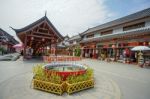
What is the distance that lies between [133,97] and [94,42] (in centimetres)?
2198

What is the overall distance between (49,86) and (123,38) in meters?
16.4

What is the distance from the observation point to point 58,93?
603cm

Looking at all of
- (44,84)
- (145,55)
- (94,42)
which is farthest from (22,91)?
(94,42)

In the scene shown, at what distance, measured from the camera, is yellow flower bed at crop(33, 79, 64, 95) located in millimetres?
6027

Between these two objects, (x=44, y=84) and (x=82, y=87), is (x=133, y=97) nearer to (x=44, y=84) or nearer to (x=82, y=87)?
(x=82, y=87)

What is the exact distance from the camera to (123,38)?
20.0m

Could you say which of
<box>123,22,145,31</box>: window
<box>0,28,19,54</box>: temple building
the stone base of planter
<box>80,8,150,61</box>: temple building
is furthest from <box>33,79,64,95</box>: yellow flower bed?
<box>0,28,19,54</box>: temple building

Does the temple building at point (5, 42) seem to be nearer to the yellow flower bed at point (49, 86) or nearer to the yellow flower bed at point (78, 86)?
the yellow flower bed at point (49, 86)

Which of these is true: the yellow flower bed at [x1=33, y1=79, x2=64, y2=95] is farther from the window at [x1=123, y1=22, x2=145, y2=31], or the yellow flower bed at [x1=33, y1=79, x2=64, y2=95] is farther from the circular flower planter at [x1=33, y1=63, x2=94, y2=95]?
the window at [x1=123, y1=22, x2=145, y2=31]

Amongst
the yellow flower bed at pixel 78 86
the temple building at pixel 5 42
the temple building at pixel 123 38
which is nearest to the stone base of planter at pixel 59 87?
the yellow flower bed at pixel 78 86

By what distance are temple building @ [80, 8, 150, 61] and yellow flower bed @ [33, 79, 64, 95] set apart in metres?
13.9

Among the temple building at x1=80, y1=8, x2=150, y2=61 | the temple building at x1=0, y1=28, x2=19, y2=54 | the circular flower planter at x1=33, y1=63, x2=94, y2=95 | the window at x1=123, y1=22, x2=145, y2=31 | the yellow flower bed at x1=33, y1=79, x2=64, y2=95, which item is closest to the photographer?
the yellow flower bed at x1=33, y1=79, x2=64, y2=95

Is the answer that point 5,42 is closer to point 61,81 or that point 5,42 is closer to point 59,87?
point 61,81

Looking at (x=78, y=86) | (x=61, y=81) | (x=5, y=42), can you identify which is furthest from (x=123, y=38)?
(x=5, y=42)
